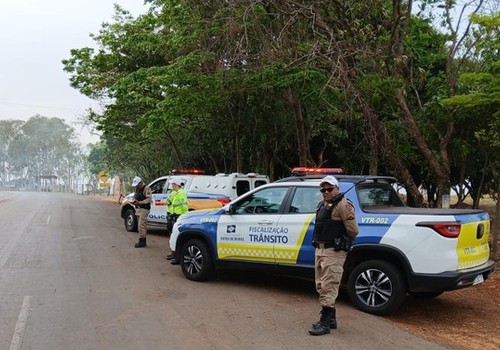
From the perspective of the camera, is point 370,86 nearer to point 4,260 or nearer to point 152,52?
point 4,260

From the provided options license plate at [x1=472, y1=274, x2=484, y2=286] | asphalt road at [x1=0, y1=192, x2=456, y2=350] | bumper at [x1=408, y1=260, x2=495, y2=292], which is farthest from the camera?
license plate at [x1=472, y1=274, x2=484, y2=286]

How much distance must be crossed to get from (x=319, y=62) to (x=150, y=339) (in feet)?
26.2

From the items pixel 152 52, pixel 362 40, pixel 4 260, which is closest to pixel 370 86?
pixel 362 40

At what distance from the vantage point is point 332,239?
571cm

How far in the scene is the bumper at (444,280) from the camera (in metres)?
6.05

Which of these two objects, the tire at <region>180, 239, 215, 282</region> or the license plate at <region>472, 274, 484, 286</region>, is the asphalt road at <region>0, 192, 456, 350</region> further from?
the license plate at <region>472, 274, 484, 286</region>

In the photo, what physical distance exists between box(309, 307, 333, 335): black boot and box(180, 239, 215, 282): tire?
2.88 metres

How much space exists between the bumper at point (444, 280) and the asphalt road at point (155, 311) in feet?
2.18

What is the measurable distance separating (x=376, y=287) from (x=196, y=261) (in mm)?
3170

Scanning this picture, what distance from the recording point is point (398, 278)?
20.9 feet

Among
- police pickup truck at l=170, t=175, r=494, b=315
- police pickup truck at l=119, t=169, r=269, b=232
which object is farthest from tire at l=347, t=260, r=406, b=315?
police pickup truck at l=119, t=169, r=269, b=232

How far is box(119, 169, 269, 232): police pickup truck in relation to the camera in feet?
44.9

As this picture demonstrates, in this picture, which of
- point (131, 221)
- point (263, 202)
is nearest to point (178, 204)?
point (263, 202)

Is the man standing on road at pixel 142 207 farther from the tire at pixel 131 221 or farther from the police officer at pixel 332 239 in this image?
the police officer at pixel 332 239
